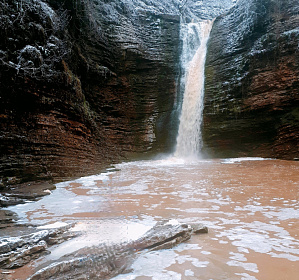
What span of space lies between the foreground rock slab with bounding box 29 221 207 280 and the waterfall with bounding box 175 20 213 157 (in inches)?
Answer: 458

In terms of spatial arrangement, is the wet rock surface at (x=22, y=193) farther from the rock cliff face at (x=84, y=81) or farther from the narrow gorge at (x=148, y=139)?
the rock cliff face at (x=84, y=81)

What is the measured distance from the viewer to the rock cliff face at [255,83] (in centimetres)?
1099

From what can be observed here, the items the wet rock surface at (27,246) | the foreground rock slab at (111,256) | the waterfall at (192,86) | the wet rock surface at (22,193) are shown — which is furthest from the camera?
the waterfall at (192,86)

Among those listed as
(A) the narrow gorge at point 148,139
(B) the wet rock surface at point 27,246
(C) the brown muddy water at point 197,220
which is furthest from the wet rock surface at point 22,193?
(B) the wet rock surface at point 27,246

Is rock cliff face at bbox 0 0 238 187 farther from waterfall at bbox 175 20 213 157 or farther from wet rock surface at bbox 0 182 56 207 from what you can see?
waterfall at bbox 175 20 213 157

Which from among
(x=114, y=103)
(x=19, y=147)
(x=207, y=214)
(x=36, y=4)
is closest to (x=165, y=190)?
(x=207, y=214)

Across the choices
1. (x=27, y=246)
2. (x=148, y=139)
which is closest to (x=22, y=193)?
(x=27, y=246)

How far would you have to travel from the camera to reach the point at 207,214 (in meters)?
3.05

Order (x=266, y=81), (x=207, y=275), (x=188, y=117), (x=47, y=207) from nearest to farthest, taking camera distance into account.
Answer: (x=207, y=275), (x=47, y=207), (x=266, y=81), (x=188, y=117)

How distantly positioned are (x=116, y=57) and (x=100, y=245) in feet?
41.6

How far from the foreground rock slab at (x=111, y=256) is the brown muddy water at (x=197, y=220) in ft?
0.27

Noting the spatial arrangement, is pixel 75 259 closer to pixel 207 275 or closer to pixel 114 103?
pixel 207 275

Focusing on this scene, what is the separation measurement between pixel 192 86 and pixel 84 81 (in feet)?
23.5

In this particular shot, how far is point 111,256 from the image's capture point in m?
1.88
